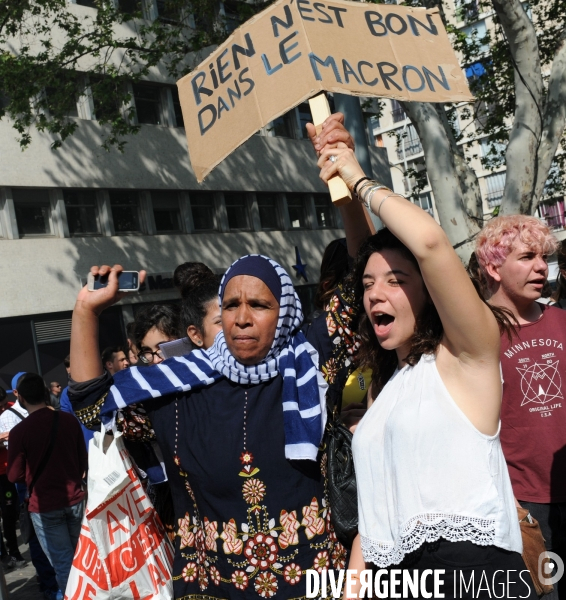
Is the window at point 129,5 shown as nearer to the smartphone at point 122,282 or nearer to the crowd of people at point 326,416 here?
the crowd of people at point 326,416

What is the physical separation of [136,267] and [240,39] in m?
18.3

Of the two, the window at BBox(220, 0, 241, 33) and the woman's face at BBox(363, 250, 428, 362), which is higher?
the window at BBox(220, 0, 241, 33)

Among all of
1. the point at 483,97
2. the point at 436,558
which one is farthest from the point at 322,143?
the point at 483,97

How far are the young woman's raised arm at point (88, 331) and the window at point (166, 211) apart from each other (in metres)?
19.5

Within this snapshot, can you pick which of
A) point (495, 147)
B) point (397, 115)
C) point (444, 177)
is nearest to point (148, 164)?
point (495, 147)

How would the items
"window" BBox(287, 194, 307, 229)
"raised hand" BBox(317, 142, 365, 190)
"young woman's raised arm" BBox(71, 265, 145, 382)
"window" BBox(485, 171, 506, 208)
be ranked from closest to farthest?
"raised hand" BBox(317, 142, 365, 190)
"young woman's raised arm" BBox(71, 265, 145, 382)
"window" BBox(287, 194, 307, 229)
"window" BBox(485, 171, 506, 208)

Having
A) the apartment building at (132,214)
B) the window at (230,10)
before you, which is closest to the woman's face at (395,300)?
the window at (230,10)

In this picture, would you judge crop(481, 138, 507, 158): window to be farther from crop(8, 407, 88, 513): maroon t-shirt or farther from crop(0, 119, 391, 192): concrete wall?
crop(8, 407, 88, 513): maroon t-shirt

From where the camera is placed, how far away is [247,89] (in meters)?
2.93

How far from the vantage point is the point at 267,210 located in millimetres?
25375

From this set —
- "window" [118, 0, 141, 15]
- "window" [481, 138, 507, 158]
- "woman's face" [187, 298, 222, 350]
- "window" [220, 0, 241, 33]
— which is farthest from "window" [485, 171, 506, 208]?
"woman's face" [187, 298, 222, 350]

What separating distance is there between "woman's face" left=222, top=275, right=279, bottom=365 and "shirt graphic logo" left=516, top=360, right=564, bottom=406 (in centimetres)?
134

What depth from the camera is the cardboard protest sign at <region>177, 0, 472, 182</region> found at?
9.22ft

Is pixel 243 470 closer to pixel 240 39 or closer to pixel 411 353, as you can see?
pixel 411 353
